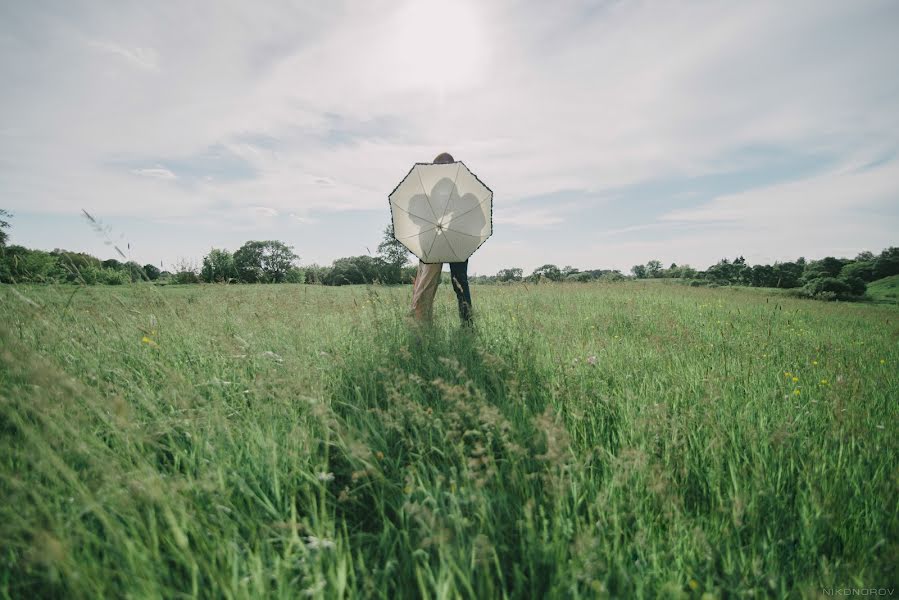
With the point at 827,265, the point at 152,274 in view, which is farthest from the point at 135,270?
the point at 827,265

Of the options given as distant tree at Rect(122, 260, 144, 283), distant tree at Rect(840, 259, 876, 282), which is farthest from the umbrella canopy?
distant tree at Rect(840, 259, 876, 282)

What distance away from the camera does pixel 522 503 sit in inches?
69.5

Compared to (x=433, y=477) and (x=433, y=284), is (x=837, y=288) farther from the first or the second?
(x=433, y=477)

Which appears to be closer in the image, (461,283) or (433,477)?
→ (433,477)

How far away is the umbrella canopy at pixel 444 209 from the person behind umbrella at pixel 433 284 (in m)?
0.23

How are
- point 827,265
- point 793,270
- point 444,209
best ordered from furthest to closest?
point 793,270 → point 827,265 → point 444,209

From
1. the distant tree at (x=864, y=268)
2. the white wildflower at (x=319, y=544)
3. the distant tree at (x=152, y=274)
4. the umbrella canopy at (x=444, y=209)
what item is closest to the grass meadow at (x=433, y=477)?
the white wildflower at (x=319, y=544)

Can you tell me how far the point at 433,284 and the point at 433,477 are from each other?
347 centimetres

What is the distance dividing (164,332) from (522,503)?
444 cm

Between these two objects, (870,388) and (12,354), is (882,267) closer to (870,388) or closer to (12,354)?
(870,388)

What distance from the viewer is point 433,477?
1.95 m

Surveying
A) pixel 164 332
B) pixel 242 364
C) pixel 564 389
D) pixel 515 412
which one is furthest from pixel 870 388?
pixel 164 332

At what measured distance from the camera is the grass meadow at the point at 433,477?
135cm

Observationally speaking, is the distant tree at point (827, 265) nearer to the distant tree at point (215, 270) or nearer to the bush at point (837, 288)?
the bush at point (837, 288)
